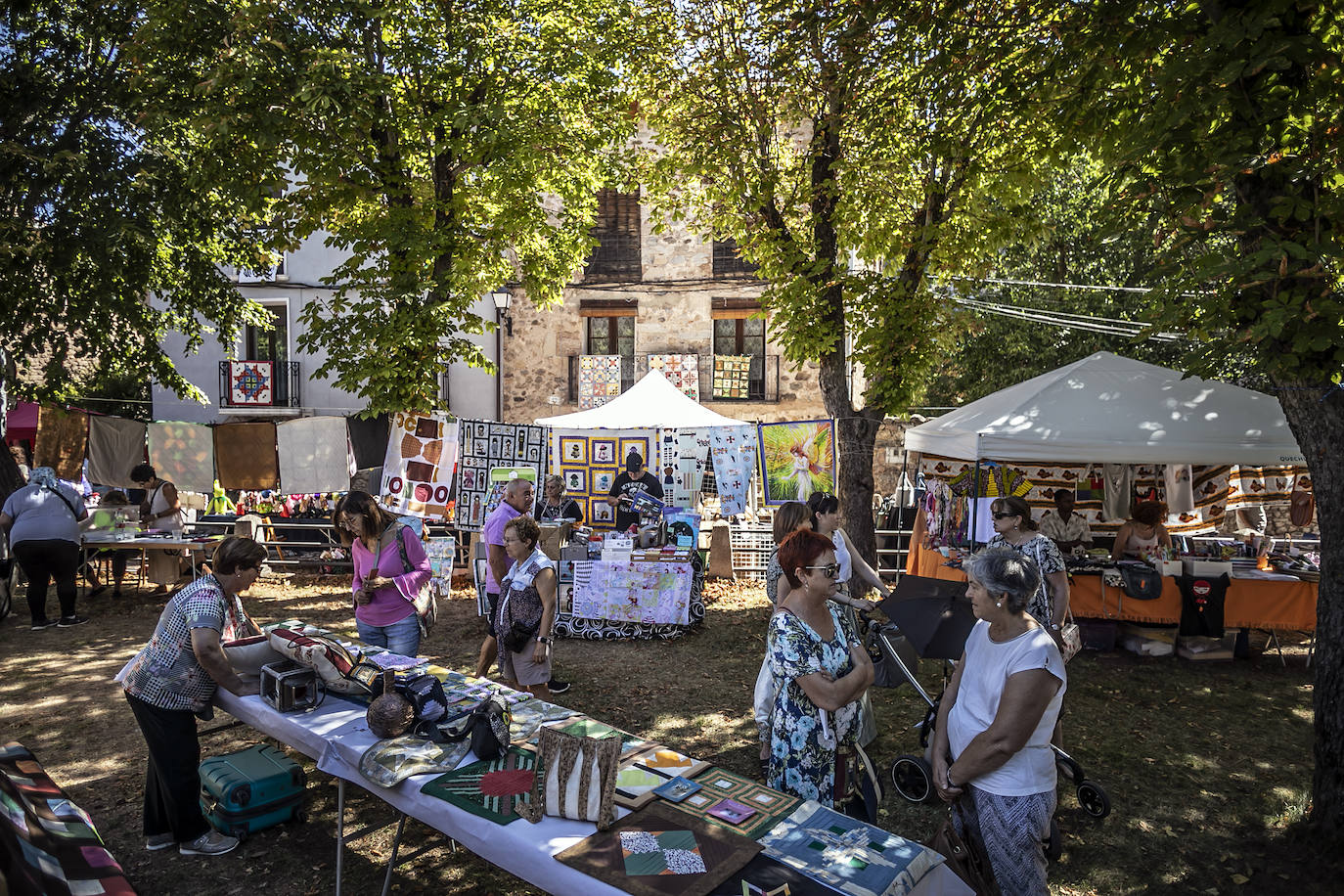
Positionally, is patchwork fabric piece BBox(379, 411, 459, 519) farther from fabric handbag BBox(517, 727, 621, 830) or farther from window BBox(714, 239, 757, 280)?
window BBox(714, 239, 757, 280)

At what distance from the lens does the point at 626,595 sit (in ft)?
26.9

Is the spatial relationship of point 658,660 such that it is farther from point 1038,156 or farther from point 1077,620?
point 1038,156

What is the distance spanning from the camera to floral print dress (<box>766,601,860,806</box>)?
2.82m

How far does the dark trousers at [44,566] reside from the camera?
8.04 metres

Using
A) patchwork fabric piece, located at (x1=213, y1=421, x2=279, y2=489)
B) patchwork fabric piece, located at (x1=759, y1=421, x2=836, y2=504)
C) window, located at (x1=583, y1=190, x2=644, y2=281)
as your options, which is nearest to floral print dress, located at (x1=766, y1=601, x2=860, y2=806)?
patchwork fabric piece, located at (x1=759, y1=421, x2=836, y2=504)

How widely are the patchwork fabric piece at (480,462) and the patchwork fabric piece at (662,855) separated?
843 centimetres

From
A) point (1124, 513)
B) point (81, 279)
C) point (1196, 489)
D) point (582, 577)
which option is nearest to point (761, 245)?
Result: point (582, 577)

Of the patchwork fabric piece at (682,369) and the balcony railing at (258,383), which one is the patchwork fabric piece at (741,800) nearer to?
the patchwork fabric piece at (682,369)

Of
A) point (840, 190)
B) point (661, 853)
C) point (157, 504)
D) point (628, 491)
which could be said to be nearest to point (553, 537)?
point (628, 491)

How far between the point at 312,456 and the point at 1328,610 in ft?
36.2

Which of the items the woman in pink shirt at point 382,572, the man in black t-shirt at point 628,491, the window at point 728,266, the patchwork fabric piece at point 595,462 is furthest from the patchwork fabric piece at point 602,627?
the window at point 728,266

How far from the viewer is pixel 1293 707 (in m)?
6.22

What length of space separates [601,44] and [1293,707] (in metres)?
9.35

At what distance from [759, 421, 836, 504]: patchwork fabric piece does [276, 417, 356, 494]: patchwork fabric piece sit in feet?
19.5
